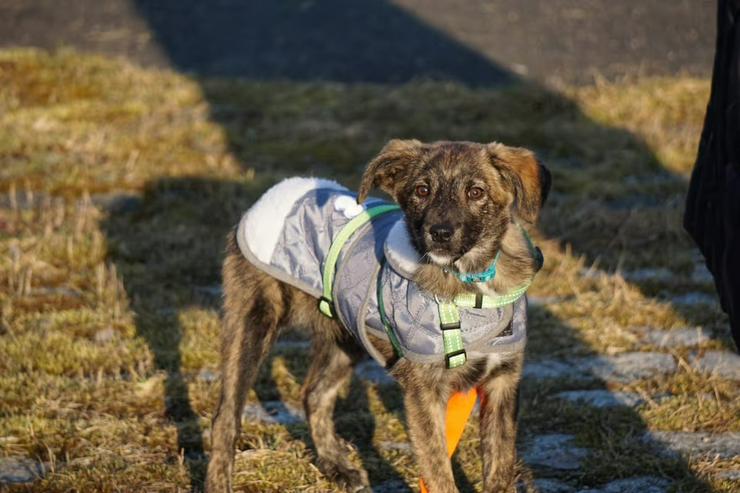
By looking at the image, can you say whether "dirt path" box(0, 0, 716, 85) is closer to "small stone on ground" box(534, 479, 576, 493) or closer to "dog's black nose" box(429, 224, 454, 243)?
"small stone on ground" box(534, 479, 576, 493)

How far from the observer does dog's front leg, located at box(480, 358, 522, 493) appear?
4906 millimetres

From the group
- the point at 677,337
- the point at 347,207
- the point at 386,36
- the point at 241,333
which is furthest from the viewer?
the point at 386,36

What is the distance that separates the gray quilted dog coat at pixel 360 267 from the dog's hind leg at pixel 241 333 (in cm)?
14

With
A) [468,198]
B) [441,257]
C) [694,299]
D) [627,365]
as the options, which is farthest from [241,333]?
[694,299]

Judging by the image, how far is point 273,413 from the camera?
20.4 ft

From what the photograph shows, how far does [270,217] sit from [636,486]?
7.48 feet

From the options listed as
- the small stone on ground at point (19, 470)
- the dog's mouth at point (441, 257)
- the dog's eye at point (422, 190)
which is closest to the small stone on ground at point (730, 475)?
the dog's mouth at point (441, 257)

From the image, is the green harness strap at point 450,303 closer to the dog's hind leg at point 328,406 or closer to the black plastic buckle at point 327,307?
the black plastic buckle at point 327,307

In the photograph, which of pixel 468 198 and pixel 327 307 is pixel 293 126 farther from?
pixel 468 198

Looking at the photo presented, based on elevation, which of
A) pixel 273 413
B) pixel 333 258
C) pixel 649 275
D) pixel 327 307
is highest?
pixel 333 258

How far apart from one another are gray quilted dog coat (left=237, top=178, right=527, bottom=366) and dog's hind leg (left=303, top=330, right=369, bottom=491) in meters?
0.53

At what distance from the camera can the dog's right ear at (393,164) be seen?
511 cm

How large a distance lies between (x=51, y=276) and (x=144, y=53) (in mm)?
8913

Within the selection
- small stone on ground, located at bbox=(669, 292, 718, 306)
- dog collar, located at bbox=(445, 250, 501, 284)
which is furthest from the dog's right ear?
small stone on ground, located at bbox=(669, 292, 718, 306)
